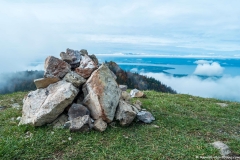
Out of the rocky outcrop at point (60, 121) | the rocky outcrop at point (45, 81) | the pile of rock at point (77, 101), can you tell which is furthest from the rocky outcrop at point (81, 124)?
the rocky outcrop at point (45, 81)

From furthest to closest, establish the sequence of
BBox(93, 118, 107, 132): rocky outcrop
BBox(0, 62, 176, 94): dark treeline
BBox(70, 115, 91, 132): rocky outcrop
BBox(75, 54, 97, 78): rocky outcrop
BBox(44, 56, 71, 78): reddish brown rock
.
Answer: BBox(0, 62, 176, 94): dark treeline < BBox(75, 54, 97, 78): rocky outcrop < BBox(44, 56, 71, 78): reddish brown rock < BBox(93, 118, 107, 132): rocky outcrop < BBox(70, 115, 91, 132): rocky outcrop

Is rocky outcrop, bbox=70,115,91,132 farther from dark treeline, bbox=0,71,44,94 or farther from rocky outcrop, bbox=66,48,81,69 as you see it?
dark treeline, bbox=0,71,44,94

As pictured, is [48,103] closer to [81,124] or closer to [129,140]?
[81,124]

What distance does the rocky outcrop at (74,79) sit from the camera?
9758 millimetres

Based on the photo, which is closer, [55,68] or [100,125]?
[100,125]

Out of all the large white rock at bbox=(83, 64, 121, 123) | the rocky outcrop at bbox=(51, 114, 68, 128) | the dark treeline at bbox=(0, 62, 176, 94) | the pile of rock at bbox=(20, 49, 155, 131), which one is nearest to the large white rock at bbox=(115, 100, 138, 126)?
the pile of rock at bbox=(20, 49, 155, 131)

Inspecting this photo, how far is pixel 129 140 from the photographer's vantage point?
772 cm

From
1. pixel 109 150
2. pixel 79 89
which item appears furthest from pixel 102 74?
pixel 109 150

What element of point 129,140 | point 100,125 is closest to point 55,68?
point 100,125

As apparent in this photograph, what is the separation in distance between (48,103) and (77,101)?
54.6 inches

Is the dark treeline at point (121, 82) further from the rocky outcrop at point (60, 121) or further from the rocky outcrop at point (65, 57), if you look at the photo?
the rocky outcrop at point (60, 121)

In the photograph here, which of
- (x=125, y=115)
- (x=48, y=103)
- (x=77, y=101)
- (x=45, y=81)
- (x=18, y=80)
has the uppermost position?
(x=45, y=81)

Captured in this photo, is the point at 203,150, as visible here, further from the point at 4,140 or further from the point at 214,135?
the point at 4,140

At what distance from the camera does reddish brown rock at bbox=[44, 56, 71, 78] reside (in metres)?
9.91
